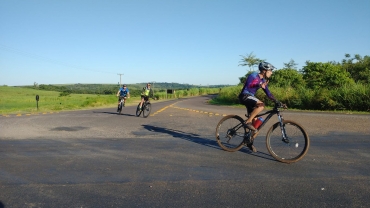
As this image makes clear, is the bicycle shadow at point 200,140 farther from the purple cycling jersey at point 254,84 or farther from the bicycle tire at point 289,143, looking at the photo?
the purple cycling jersey at point 254,84

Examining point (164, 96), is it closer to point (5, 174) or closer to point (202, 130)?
point (202, 130)

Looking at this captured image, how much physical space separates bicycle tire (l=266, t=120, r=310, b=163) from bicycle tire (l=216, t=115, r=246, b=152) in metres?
0.77

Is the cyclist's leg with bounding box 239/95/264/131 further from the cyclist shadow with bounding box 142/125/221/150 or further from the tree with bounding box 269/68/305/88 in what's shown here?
the tree with bounding box 269/68/305/88

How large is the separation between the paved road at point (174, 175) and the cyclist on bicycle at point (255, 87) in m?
0.90

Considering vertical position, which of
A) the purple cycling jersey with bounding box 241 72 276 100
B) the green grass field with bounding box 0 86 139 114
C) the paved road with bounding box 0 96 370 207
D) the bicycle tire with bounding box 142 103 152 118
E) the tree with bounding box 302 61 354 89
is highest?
the tree with bounding box 302 61 354 89

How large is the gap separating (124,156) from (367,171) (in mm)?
4408

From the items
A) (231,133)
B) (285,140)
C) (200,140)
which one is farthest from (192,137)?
(285,140)

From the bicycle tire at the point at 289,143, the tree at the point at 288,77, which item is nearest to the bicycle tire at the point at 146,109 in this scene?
the bicycle tire at the point at 289,143

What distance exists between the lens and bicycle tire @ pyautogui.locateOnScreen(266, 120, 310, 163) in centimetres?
612

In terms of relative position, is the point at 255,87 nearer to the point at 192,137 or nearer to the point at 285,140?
the point at 285,140

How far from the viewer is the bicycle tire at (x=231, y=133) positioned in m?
7.05

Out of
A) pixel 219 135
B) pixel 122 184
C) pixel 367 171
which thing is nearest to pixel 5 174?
pixel 122 184

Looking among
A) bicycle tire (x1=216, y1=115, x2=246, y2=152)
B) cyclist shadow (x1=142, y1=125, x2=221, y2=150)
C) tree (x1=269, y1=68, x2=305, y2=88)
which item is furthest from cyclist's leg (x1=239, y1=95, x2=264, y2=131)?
tree (x1=269, y1=68, x2=305, y2=88)

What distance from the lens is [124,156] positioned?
6.58 m
